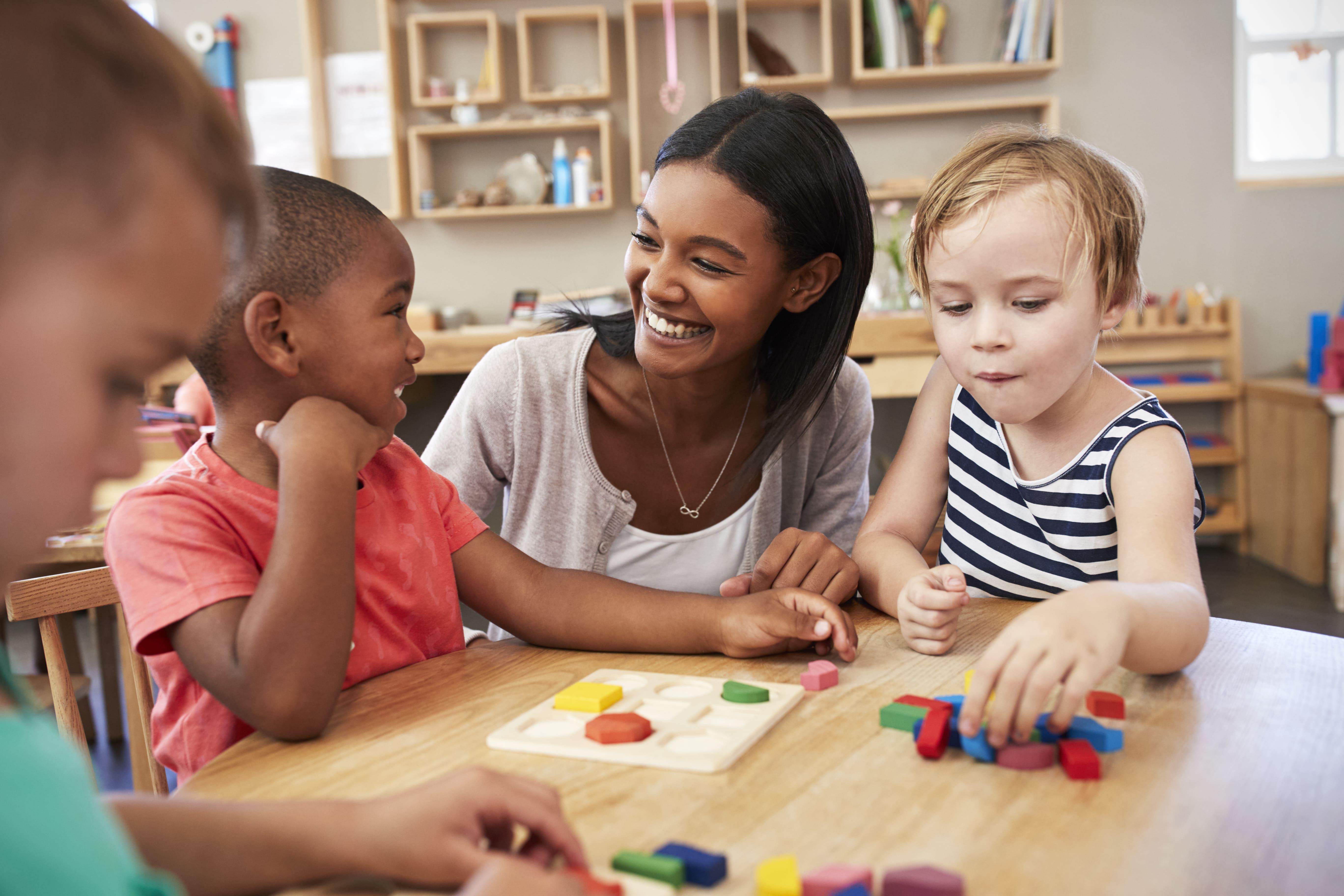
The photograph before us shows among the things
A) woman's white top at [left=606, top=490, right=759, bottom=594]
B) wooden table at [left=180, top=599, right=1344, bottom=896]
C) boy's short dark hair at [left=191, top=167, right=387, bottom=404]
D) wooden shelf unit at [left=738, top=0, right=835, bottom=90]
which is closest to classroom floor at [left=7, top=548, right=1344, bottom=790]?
woman's white top at [left=606, top=490, right=759, bottom=594]

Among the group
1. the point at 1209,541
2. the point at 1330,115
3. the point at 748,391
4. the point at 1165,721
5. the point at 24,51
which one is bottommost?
the point at 1209,541

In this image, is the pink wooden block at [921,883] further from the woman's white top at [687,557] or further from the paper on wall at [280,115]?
the paper on wall at [280,115]

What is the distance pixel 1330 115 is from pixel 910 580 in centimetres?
432

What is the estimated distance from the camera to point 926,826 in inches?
22.6

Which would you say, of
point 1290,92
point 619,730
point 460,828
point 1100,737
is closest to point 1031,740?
point 1100,737

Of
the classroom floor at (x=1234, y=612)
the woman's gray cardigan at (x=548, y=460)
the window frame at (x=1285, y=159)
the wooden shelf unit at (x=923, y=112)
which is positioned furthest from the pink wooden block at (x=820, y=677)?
the window frame at (x=1285, y=159)

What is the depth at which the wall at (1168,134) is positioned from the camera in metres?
4.07

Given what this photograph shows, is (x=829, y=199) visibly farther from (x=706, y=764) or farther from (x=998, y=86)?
(x=998, y=86)

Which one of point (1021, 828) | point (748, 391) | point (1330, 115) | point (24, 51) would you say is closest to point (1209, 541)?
point (1330, 115)

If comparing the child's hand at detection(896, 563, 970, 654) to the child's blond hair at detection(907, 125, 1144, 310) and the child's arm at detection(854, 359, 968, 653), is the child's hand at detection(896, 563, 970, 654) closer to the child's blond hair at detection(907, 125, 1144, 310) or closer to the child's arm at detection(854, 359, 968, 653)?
the child's arm at detection(854, 359, 968, 653)

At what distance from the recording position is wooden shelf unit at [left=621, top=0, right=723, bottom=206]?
13.2 feet

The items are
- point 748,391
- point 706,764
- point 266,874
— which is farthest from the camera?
point 748,391

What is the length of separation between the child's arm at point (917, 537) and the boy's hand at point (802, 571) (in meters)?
0.04

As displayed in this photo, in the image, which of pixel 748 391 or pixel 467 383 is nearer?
pixel 467 383
